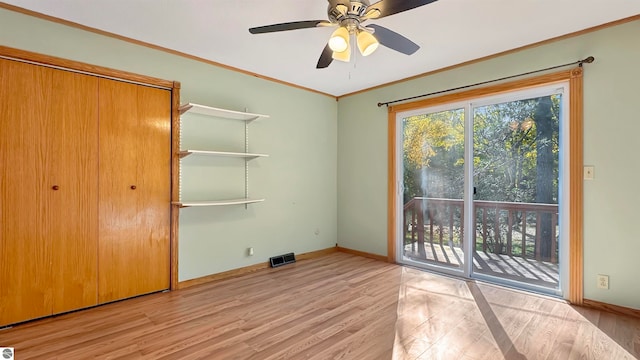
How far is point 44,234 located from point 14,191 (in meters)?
0.40

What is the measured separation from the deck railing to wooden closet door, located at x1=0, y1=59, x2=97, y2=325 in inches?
142

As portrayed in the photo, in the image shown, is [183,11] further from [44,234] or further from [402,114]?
[402,114]

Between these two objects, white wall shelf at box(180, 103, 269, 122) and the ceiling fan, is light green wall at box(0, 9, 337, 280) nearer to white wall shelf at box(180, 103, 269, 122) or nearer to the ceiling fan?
white wall shelf at box(180, 103, 269, 122)

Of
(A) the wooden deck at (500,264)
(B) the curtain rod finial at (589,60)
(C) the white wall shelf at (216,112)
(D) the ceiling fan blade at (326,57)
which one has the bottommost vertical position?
(A) the wooden deck at (500,264)

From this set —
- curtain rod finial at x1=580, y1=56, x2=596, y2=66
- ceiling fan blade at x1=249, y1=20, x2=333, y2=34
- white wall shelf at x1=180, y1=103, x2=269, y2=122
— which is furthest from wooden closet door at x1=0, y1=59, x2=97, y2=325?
curtain rod finial at x1=580, y1=56, x2=596, y2=66

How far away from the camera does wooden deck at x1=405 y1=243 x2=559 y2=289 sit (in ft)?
10.3

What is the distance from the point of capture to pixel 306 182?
14.9 feet

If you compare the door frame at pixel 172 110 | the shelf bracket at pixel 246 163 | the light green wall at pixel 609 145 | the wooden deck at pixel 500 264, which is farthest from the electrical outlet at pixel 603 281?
the door frame at pixel 172 110

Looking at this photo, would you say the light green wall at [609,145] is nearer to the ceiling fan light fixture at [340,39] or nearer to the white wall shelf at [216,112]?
the ceiling fan light fixture at [340,39]

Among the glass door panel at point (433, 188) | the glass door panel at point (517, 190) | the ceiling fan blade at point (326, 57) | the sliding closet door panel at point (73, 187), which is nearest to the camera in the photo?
the ceiling fan blade at point (326, 57)

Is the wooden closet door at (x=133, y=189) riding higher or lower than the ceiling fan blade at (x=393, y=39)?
lower

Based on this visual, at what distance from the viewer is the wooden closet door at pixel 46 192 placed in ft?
7.84

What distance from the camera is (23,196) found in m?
2.45

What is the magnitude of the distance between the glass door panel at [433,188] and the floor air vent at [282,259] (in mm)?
1547
